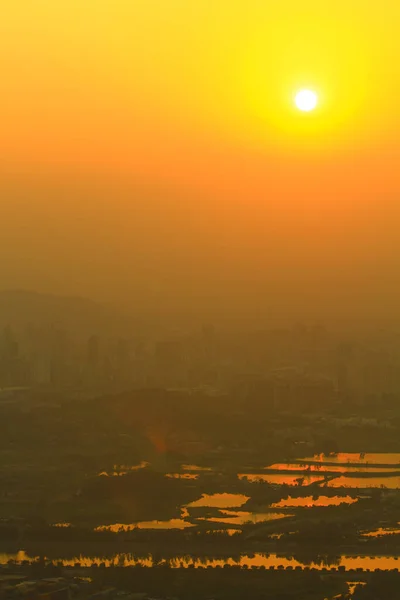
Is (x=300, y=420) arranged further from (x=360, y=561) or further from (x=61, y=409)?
(x=360, y=561)

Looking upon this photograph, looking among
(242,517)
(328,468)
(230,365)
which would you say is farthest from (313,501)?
(230,365)

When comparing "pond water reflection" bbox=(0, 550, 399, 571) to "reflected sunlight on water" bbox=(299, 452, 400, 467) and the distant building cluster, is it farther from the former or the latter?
the distant building cluster

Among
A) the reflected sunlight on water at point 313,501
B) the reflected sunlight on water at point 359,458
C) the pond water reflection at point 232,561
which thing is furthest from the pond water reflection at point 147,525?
the reflected sunlight on water at point 359,458

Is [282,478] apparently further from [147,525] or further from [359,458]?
[147,525]

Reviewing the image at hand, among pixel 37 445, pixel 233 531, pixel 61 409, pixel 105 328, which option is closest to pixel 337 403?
pixel 61 409

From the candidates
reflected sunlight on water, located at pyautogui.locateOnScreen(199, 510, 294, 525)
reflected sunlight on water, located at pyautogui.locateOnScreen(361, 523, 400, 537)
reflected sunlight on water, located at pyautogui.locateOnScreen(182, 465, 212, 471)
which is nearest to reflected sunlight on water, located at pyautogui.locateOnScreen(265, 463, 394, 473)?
reflected sunlight on water, located at pyautogui.locateOnScreen(182, 465, 212, 471)

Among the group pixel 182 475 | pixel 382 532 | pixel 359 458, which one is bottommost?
pixel 382 532

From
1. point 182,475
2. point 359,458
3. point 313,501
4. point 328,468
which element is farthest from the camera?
point 359,458

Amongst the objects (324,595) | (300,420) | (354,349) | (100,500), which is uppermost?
(354,349)
